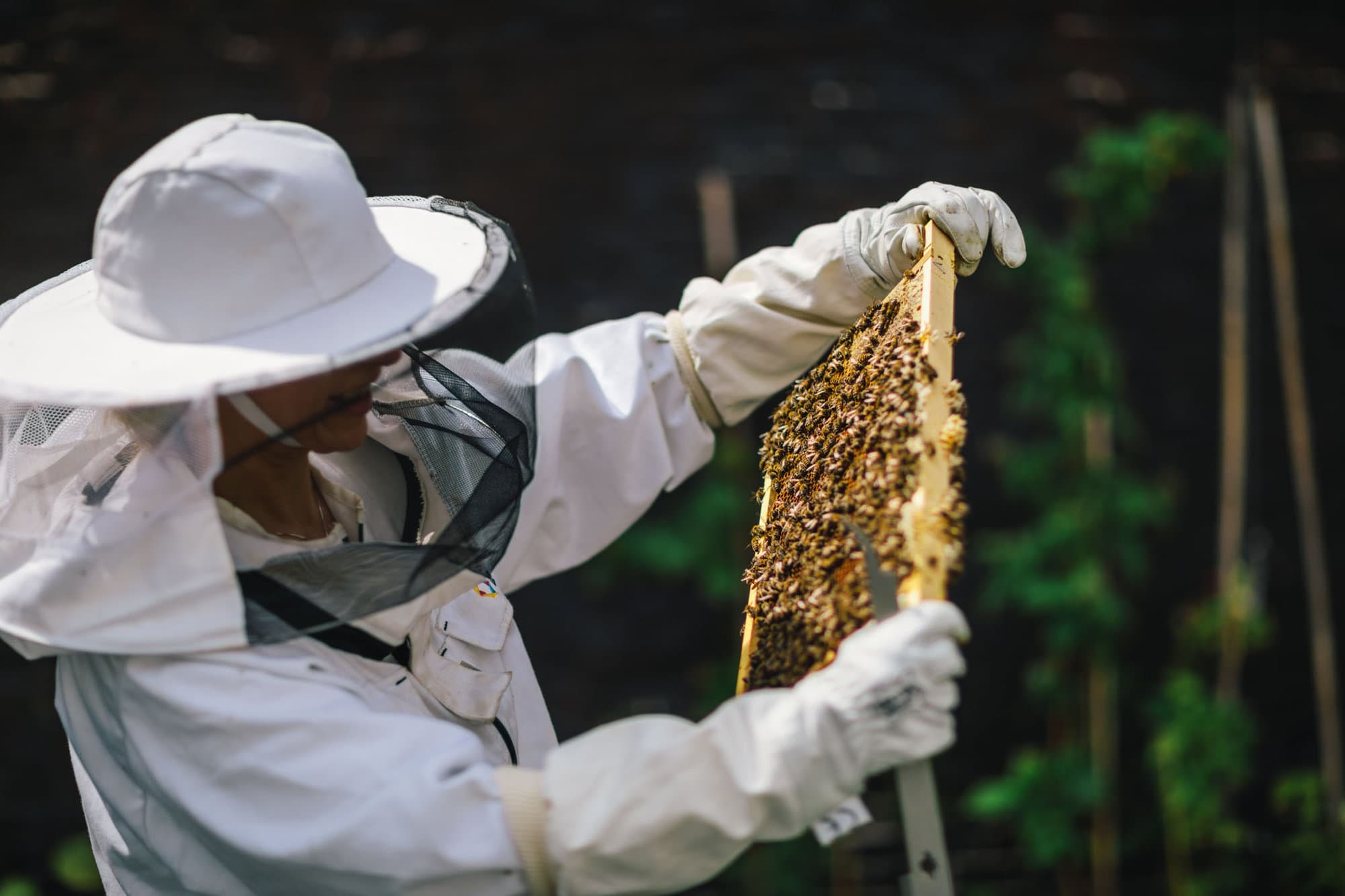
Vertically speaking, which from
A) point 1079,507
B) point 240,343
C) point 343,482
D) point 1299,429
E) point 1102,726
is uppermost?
point 240,343

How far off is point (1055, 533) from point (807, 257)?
221 centimetres

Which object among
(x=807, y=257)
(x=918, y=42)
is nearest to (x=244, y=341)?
(x=807, y=257)

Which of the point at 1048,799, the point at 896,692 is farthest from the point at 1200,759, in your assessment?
the point at 896,692

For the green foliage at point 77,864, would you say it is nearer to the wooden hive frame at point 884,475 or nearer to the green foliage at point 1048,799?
the green foliage at point 1048,799

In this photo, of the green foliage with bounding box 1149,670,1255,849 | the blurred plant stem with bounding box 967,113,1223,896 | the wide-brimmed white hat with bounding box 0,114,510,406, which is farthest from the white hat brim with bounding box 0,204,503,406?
the green foliage with bounding box 1149,670,1255,849

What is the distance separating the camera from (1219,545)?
13.6ft

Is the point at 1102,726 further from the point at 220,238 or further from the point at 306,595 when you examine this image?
the point at 220,238

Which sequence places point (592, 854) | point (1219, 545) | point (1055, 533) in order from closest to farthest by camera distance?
1. point (592, 854)
2. point (1055, 533)
3. point (1219, 545)

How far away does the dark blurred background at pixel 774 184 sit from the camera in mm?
3910

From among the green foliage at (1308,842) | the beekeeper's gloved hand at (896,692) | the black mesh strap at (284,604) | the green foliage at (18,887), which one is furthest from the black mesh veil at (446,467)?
the green foliage at (18,887)

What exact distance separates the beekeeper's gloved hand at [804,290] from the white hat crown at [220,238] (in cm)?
81

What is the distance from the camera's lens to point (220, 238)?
148 cm

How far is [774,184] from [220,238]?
285cm

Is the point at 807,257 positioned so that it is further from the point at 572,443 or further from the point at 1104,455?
the point at 1104,455
